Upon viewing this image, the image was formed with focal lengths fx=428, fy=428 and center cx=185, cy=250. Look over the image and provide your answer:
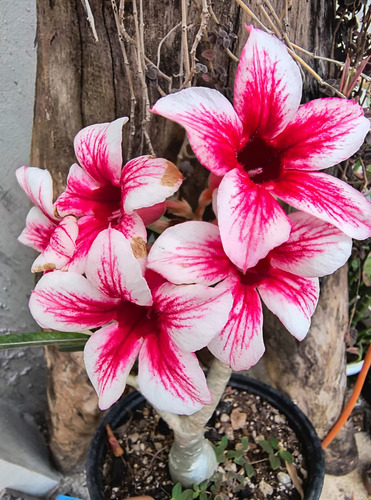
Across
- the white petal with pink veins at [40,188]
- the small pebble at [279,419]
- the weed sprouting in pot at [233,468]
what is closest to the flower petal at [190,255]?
the white petal with pink veins at [40,188]

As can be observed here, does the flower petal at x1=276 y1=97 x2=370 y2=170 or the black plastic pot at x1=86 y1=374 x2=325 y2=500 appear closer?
the flower petal at x1=276 y1=97 x2=370 y2=170

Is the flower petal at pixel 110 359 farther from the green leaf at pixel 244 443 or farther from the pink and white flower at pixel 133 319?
the green leaf at pixel 244 443

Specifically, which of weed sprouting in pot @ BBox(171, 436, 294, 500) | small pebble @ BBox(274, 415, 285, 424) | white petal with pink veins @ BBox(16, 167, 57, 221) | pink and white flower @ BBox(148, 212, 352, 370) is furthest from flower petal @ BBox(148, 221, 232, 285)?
small pebble @ BBox(274, 415, 285, 424)

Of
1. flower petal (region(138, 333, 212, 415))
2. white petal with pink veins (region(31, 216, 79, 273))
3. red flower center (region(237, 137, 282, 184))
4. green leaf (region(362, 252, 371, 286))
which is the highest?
red flower center (region(237, 137, 282, 184))

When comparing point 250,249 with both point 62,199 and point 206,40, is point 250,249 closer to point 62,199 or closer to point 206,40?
point 62,199

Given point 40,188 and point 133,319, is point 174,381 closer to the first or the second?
point 133,319

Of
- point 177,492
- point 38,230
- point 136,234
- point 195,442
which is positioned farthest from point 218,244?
point 177,492

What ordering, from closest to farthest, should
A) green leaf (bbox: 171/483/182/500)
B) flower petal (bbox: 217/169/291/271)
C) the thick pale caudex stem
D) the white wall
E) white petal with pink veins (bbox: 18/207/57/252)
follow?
flower petal (bbox: 217/169/291/271) < white petal with pink veins (bbox: 18/207/57/252) < the thick pale caudex stem < green leaf (bbox: 171/483/182/500) < the white wall

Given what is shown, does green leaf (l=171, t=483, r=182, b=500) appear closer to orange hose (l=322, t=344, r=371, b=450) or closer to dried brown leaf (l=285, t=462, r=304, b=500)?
dried brown leaf (l=285, t=462, r=304, b=500)
